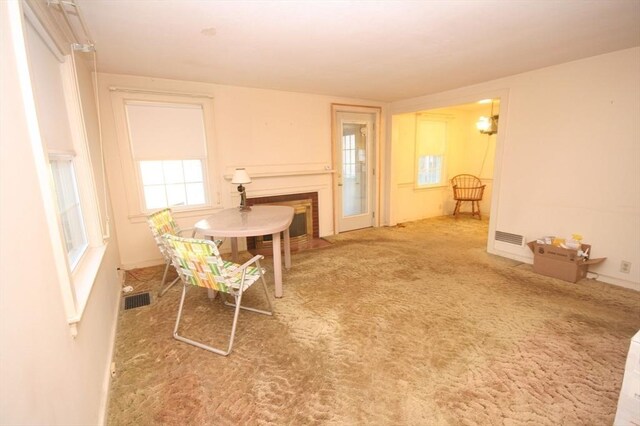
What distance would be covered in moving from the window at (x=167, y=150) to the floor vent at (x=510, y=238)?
13.3ft

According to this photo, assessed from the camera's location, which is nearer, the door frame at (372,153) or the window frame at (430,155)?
the door frame at (372,153)

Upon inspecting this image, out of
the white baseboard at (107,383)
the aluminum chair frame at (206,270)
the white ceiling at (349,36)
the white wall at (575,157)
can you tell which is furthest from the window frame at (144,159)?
the white wall at (575,157)

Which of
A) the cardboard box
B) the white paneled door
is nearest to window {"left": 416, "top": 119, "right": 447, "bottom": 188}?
the white paneled door

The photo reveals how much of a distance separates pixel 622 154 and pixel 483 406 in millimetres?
2960

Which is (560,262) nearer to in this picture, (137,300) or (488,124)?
(488,124)

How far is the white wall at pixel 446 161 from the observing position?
555 cm

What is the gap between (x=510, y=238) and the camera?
379cm

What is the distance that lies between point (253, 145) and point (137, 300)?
7.90 ft

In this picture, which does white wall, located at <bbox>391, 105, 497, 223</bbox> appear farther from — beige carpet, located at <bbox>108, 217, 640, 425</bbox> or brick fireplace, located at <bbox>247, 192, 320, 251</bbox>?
beige carpet, located at <bbox>108, 217, 640, 425</bbox>

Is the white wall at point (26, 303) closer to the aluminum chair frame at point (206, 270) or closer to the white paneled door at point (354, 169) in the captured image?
the aluminum chair frame at point (206, 270)

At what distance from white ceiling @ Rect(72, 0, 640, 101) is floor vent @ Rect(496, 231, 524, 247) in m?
2.03

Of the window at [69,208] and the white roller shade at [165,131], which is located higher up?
the white roller shade at [165,131]

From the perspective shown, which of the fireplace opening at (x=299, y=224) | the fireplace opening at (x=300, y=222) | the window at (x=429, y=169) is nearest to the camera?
the fireplace opening at (x=299, y=224)

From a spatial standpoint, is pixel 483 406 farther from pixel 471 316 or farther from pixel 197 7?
pixel 197 7
